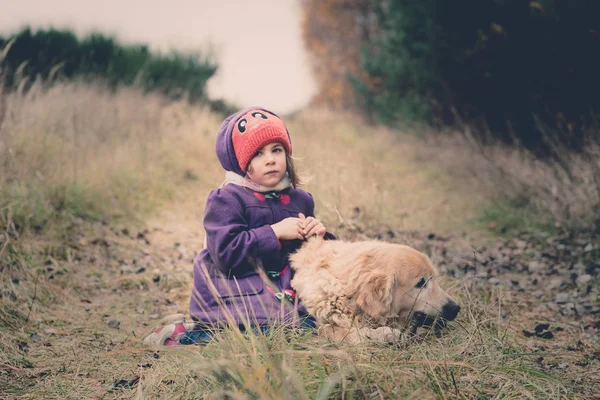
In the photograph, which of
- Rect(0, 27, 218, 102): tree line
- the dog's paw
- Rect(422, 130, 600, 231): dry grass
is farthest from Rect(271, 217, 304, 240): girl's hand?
Rect(0, 27, 218, 102): tree line

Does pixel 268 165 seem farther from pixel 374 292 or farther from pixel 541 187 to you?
pixel 541 187

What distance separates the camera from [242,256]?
3.20 metres

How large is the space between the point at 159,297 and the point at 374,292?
8.13ft

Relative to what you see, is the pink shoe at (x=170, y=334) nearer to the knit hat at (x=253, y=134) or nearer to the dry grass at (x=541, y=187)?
the knit hat at (x=253, y=134)

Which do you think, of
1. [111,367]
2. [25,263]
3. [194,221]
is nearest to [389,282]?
[111,367]

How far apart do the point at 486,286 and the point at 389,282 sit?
2.07 metres

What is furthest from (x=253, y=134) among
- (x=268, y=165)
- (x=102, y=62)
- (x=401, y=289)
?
(x=102, y=62)

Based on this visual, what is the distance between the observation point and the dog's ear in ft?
9.64

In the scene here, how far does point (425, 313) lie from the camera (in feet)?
10.3

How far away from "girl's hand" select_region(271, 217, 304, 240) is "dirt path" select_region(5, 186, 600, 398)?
114 cm

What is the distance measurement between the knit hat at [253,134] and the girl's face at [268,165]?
0.04 metres

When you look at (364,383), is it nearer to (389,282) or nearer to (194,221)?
(389,282)

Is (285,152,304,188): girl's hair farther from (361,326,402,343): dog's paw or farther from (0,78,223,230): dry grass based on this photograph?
(0,78,223,230): dry grass

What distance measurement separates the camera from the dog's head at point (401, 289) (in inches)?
116
